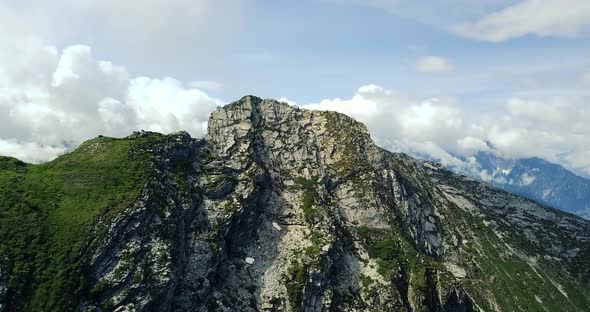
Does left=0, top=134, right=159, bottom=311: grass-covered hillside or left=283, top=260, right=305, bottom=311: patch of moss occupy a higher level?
left=0, top=134, right=159, bottom=311: grass-covered hillside

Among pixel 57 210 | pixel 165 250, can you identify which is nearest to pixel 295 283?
pixel 165 250

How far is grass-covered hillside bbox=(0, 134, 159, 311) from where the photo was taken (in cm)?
11638

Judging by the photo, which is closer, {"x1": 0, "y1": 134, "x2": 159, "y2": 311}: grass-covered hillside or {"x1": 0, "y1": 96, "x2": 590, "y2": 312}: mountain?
{"x1": 0, "y1": 134, "x2": 159, "y2": 311}: grass-covered hillside

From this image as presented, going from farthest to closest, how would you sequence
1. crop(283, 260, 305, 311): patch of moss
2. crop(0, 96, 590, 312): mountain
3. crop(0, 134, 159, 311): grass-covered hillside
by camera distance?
1. crop(283, 260, 305, 311): patch of moss
2. crop(0, 96, 590, 312): mountain
3. crop(0, 134, 159, 311): grass-covered hillside

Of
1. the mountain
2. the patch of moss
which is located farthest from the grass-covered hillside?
the patch of moss

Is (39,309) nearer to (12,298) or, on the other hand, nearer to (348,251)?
(12,298)

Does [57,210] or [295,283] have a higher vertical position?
[57,210]

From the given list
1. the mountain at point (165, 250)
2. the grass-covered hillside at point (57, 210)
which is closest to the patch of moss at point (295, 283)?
the mountain at point (165, 250)

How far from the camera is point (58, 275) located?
395 feet

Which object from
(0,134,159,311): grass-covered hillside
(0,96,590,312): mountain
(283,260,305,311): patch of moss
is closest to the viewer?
(0,134,159,311): grass-covered hillside

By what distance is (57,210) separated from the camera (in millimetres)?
141000

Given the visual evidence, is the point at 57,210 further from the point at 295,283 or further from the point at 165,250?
the point at 295,283

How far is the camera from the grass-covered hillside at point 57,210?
382 ft

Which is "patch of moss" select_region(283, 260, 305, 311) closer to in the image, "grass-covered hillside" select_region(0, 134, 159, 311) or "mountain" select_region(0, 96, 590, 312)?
"mountain" select_region(0, 96, 590, 312)
